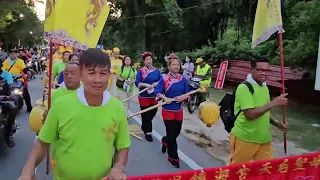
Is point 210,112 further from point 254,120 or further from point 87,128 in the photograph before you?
point 87,128

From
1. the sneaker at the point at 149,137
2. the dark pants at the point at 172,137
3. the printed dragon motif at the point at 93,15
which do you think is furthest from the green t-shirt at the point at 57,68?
the printed dragon motif at the point at 93,15

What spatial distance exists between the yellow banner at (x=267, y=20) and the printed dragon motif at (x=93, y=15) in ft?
6.16

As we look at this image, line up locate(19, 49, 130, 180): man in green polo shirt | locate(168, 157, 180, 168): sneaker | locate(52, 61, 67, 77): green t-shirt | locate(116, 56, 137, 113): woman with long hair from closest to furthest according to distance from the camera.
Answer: locate(19, 49, 130, 180): man in green polo shirt
locate(168, 157, 180, 168): sneaker
locate(52, 61, 67, 77): green t-shirt
locate(116, 56, 137, 113): woman with long hair

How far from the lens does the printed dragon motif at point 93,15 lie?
15.4 feet

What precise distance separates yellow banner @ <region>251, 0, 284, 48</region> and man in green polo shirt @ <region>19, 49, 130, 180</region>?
292cm

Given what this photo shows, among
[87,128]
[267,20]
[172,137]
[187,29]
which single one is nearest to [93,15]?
[267,20]

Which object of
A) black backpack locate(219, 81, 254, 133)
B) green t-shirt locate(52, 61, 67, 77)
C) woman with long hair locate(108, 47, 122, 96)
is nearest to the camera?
black backpack locate(219, 81, 254, 133)

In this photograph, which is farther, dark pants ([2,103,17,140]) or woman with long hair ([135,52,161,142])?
woman with long hair ([135,52,161,142])

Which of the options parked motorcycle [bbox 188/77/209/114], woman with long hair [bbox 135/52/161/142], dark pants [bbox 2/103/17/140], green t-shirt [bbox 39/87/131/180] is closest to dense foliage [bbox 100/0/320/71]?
parked motorcycle [bbox 188/77/209/114]

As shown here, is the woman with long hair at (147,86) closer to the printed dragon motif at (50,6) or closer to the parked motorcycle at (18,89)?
the parked motorcycle at (18,89)

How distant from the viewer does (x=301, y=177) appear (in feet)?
12.4

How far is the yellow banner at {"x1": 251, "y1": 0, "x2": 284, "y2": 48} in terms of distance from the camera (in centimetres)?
509

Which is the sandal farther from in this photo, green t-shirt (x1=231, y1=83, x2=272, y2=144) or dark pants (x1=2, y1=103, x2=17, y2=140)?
green t-shirt (x1=231, y1=83, x2=272, y2=144)

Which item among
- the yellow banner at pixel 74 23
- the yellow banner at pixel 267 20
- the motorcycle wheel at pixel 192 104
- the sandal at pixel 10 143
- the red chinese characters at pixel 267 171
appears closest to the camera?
the red chinese characters at pixel 267 171
